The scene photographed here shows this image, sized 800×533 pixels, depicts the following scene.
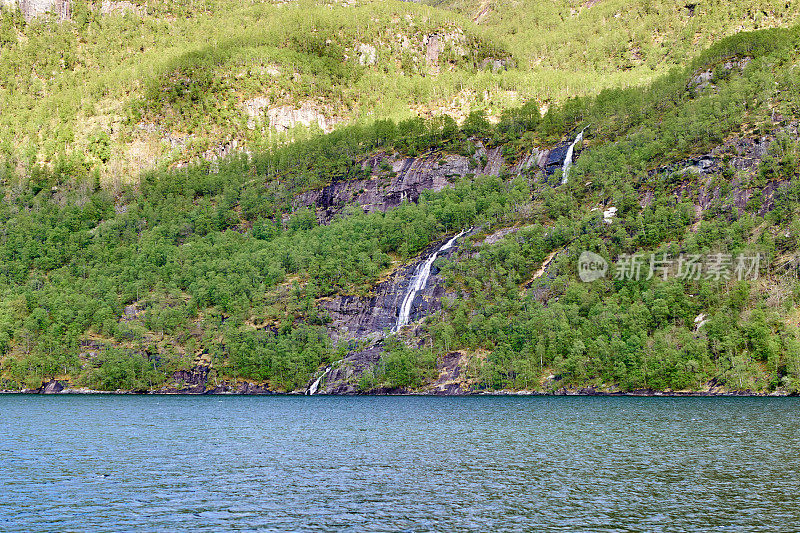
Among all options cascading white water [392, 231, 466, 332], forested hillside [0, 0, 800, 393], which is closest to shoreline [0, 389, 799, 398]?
forested hillside [0, 0, 800, 393]

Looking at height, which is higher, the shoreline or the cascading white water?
the cascading white water

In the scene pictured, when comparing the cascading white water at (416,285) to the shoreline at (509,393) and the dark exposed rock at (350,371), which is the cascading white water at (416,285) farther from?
the shoreline at (509,393)

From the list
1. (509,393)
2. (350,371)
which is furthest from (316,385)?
(509,393)

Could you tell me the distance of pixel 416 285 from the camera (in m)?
159

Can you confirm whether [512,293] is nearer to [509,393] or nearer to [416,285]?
[416,285]

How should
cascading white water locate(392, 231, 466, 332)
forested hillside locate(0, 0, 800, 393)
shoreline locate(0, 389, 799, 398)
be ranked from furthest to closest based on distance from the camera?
cascading white water locate(392, 231, 466, 332)
forested hillside locate(0, 0, 800, 393)
shoreline locate(0, 389, 799, 398)

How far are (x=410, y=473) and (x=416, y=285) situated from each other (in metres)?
115

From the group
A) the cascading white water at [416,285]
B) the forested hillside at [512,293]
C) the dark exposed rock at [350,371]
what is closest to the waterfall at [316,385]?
the forested hillside at [512,293]

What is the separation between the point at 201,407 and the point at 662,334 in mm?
81620

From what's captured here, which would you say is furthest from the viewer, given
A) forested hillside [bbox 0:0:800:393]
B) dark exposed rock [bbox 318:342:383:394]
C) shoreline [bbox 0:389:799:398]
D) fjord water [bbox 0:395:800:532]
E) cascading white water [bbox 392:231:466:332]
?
cascading white water [bbox 392:231:466:332]

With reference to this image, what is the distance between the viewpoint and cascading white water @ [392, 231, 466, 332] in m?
152

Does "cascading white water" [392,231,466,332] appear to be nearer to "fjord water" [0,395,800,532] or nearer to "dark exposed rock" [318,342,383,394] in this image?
"dark exposed rock" [318,342,383,394]

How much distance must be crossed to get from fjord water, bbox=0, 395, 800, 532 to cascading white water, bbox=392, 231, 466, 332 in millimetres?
69971

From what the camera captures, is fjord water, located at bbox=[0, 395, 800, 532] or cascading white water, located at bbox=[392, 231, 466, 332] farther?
cascading white water, located at bbox=[392, 231, 466, 332]
